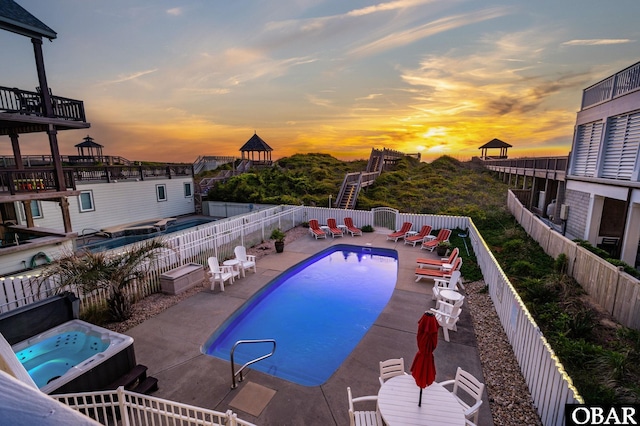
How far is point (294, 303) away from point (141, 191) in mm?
15642

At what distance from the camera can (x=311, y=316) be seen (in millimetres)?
9031

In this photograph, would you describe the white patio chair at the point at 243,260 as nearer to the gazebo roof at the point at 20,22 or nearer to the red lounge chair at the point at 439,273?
the red lounge chair at the point at 439,273

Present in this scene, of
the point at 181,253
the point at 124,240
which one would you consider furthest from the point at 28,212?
the point at 181,253

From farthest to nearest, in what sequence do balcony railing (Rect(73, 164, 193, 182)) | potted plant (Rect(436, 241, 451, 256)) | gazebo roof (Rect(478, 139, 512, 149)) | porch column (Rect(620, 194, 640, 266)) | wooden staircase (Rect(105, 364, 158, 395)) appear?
gazebo roof (Rect(478, 139, 512, 149)) < balcony railing (Rect(73, 164, 193, 182)) < potted plant (Rect(436, 241, 451, 256)) < porch column (Rect(620, 194, 640, 266)) < wooden staircase (Rect(105, 364, 158, 395))

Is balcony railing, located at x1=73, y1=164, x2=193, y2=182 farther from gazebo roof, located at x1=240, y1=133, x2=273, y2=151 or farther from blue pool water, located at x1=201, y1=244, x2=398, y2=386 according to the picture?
blue pool water, located at x1=201, y1=244, x2=398, y2=386

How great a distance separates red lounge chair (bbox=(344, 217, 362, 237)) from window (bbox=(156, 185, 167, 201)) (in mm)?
13919

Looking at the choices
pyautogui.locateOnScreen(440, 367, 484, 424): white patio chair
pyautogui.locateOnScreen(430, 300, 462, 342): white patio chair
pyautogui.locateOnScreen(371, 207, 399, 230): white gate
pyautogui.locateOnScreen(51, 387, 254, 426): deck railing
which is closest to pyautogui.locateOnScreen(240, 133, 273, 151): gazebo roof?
pyautogui.locateOnScreen(371, 207, 399, 230): white gate

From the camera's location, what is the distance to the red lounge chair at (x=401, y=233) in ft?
48.9

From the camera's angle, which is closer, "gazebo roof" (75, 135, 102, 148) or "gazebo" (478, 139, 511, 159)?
"gazebo roof" (75, 135, 102, 148)

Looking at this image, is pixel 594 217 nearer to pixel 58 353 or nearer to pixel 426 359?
pixel 426 359

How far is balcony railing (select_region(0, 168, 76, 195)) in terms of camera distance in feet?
32.6

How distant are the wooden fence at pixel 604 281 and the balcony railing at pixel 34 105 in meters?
17.4

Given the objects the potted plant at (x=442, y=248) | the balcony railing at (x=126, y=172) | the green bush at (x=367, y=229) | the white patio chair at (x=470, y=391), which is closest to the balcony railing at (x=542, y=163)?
the potted plant at (x=442, y=248)

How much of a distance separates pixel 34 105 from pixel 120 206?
915cm
